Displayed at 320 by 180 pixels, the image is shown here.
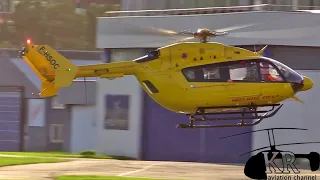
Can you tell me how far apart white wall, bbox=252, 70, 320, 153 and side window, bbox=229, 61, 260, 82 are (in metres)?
9.26

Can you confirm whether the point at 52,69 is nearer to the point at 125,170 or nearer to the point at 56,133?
the point at 125,170

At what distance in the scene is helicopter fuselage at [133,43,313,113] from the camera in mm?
22219

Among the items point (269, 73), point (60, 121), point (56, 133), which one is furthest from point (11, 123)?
point (269, 73)

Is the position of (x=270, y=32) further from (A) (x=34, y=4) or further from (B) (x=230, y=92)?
(A) (x=34, y=4)

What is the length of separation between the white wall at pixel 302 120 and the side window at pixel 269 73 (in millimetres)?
8985

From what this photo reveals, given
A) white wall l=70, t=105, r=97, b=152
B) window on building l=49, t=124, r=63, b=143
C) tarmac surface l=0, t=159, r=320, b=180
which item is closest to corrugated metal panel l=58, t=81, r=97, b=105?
white wall l=70, t=105, r=97, b=152

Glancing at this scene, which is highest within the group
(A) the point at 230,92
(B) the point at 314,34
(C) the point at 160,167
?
(B) the point at 314,34

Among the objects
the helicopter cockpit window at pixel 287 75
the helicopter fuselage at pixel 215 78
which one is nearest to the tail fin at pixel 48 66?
the helicopter fuselage at pixel 215 78

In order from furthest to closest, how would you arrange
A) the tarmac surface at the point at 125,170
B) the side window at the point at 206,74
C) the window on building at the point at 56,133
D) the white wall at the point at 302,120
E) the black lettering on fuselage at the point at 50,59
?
1. the window on building at the point at 56,133
2. the white wall at the point at 302,120
3. the tarmac surface at the point at 125,170
4. the side window at the point at 206,74
5. the black lettering on fuselage at the point at 50,59

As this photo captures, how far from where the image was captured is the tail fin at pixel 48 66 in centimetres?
2206

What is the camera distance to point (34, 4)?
253 feet

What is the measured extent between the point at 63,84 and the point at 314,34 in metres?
12.8

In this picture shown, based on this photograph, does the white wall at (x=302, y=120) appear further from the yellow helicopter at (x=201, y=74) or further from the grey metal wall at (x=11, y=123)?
the grey metal wall at (x=11, y=123)

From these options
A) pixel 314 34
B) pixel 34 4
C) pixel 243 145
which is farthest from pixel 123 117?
pixel 34 4
